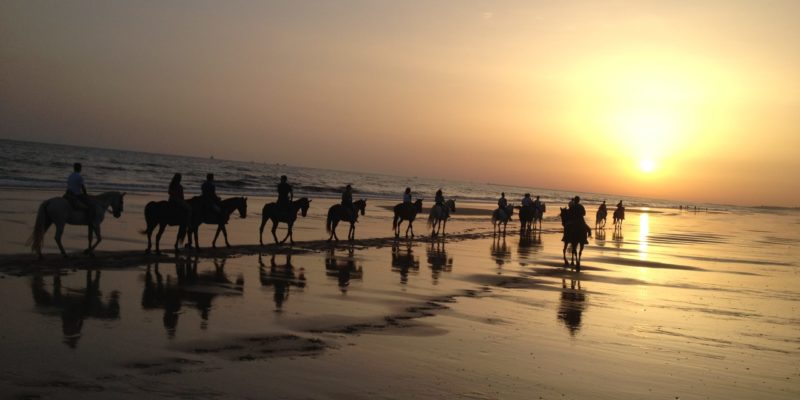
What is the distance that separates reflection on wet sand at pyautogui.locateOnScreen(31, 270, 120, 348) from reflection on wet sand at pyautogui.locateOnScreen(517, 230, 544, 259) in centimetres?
1390

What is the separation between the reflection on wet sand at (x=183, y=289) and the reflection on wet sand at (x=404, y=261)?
13.1 ft

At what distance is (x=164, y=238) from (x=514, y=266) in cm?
1048

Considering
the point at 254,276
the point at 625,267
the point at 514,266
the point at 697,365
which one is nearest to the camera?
the point at 697,365

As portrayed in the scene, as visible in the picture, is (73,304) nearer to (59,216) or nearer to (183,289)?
(183,289)

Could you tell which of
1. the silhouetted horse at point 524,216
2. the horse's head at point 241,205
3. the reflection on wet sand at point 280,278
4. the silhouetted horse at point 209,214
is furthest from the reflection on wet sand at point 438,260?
the silhouetted horse at point 524,216

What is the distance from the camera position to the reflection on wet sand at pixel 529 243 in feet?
74.6

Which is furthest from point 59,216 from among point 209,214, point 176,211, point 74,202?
point 209,214

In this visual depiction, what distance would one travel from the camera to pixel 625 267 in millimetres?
19438

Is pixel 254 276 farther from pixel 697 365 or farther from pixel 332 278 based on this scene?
pixel 697 365

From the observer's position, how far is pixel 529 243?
87.5 ft

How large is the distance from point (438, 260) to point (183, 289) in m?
8.87

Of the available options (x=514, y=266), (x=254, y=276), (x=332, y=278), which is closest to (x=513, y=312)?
(x=332, y=278)

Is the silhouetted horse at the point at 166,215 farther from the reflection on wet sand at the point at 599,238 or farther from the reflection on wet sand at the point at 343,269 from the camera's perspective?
the reflection on wet sand at the point at 599,238

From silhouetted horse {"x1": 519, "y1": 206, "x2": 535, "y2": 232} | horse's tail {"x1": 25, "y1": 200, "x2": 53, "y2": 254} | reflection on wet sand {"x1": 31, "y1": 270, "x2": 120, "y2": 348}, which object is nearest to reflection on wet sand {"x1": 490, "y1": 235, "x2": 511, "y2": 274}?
silhouetted horse {"x1": 519, "y1": 206, "x2": 535, "y2": 232}
